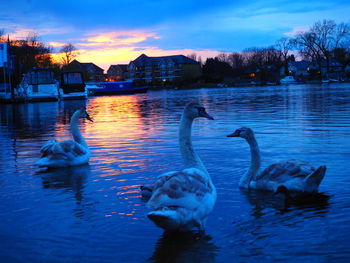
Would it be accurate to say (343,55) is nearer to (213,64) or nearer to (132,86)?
(213,64)

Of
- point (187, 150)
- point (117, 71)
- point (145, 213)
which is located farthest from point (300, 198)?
point (117, 71)

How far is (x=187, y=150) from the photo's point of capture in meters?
5.30

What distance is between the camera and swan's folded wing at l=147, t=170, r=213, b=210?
13.9ft

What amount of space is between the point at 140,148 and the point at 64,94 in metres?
46.4

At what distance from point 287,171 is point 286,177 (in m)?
0.09

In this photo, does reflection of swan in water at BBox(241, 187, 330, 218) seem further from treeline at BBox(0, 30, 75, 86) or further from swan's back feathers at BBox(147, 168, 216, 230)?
treeline at BBox(0, 30, 75, 86)

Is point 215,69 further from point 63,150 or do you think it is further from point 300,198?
point 300,198

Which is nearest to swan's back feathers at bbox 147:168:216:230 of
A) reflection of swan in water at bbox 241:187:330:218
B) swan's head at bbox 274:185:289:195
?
reflection of swan in water at bbox 241:187:330:218

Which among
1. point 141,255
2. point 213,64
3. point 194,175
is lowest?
point 141,255

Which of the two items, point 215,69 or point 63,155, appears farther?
point 215,69

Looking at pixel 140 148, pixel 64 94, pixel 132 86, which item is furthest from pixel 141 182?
pixel 132 86

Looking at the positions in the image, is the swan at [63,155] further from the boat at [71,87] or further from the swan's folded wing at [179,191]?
the boat at [71,87]

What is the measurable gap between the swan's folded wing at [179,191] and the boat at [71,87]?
5214 cm

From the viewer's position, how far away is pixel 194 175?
4.65 m
